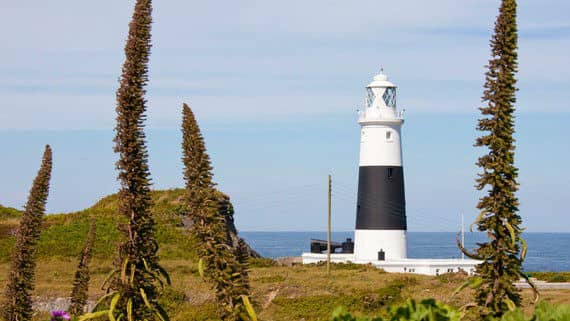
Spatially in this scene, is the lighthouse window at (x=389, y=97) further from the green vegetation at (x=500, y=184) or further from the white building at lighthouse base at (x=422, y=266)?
the green vegetation at (x=500, y=184)

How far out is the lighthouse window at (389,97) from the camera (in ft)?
201

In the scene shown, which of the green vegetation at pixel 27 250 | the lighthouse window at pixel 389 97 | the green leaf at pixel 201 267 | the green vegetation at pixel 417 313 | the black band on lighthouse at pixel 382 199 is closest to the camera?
the green vegetation at pixel 417 313

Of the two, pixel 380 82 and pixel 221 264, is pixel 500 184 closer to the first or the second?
pixel 221 264

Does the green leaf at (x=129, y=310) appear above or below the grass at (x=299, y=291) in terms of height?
above

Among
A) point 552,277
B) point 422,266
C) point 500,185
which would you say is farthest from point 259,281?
point 500,185

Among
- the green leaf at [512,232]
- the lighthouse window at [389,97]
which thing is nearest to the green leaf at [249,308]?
the green leaf at [512,232]

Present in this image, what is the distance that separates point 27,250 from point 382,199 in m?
45.0

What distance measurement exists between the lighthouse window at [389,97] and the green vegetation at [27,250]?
47.3 m

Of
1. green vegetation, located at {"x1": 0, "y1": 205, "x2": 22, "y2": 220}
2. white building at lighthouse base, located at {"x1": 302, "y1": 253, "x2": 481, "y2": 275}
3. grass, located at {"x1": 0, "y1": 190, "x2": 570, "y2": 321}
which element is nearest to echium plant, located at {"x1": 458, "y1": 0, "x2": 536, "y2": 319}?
grass, located at {"x1": 0, "y1": 190, "x2": 570, "y2": 321}

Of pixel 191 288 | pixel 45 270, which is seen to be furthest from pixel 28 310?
pixel 45 270

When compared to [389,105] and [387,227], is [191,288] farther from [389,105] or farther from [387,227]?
[389,105]

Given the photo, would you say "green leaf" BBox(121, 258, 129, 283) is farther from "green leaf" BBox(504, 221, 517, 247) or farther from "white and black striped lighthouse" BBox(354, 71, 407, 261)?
"white and black striped lighthouse" BBox(354, 71, 407, 261)

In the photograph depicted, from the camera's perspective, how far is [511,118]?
17156 millimetres

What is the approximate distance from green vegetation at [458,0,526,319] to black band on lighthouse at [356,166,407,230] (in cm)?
4188
